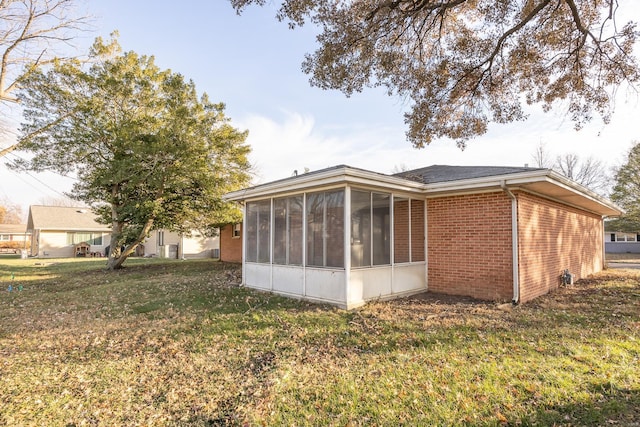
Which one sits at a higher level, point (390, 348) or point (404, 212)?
point (404, 212)

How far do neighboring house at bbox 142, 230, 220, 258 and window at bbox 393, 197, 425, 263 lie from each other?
18.1 m

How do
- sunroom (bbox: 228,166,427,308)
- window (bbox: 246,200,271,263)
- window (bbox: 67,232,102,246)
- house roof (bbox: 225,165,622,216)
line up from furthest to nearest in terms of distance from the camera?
window (bbox: 67,232,102,246)
window (bbox: 246,200,271,263)
sunroom (bbox: 228,166,427,308)
house roof (bbox: 225,165,622,216)

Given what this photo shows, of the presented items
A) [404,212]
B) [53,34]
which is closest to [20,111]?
[53,34]

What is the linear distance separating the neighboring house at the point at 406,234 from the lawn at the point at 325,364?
65cm

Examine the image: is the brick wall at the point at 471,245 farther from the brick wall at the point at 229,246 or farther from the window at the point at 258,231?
the brick wall at the point at 229,246

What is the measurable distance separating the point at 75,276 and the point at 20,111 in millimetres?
6867

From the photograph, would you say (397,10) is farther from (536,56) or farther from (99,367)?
(99,367)

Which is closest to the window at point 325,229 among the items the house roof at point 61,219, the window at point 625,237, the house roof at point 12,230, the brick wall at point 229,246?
the brick wall at point 229,246

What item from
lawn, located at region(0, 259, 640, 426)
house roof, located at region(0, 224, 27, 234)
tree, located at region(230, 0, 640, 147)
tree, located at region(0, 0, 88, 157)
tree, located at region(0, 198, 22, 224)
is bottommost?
lawn, located at region(0, 259, 640, 426)

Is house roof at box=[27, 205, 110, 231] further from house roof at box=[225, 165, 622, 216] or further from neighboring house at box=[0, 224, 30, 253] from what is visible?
house roof at box=[225, 165, 622, 216]

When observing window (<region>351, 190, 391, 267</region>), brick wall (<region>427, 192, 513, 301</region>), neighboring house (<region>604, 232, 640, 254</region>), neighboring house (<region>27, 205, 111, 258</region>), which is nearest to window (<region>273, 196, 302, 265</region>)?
window (<region>351, 190, 391, 267</region>)

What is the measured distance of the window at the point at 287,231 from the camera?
25.9 feet

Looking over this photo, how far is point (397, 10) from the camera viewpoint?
302 inches

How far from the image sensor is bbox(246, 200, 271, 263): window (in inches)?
349
